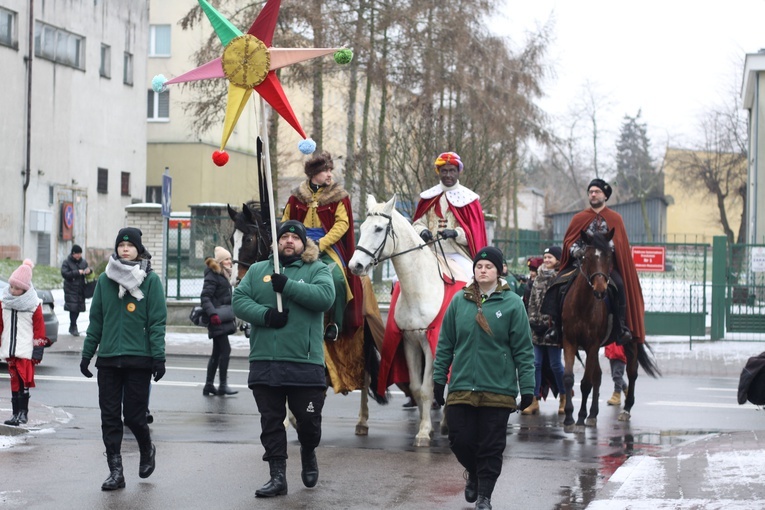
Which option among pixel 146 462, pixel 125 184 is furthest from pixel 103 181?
pixel 146 462

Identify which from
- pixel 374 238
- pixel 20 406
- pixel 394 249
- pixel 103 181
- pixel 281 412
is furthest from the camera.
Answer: pixel 103 181

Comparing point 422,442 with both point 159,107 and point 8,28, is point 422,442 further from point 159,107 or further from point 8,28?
point 159,107

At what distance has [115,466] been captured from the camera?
8.40 metres

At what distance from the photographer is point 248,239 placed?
39.1 feet

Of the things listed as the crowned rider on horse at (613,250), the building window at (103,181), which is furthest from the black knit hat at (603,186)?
the building window at (103,181)

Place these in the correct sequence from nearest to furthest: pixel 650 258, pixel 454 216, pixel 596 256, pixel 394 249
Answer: pixel 394 249 < pixel 454 216 < pixel 596 256 < pixel 650 258

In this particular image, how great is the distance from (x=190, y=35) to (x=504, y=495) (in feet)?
153

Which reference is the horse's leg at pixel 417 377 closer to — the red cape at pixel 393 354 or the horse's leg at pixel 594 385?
the red cape at pixel 393 354

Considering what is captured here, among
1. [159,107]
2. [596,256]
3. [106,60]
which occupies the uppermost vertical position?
[106,60]

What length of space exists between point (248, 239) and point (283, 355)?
12.7 ft

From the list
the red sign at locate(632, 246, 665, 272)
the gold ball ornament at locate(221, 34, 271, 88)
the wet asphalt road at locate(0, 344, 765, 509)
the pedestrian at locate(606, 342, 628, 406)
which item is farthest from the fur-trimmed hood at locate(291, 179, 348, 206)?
Answer: the red sign at locate(632, 246, 665, 272)

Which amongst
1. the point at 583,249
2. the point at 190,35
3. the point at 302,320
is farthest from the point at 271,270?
the point at 190,35

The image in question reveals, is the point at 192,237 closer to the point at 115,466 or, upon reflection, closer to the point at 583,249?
the point at 583,249

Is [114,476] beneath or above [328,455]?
above
